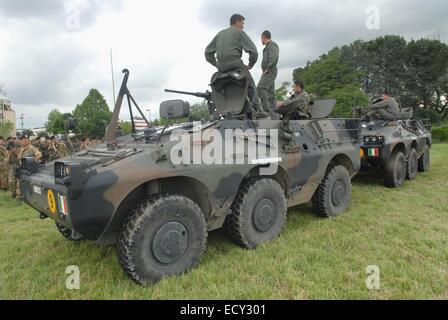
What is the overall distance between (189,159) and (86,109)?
144ft

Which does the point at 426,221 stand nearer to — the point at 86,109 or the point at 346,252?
the point at 346,252

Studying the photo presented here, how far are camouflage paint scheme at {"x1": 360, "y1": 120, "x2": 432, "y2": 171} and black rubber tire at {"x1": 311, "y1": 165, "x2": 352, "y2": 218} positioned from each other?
88.5 inches

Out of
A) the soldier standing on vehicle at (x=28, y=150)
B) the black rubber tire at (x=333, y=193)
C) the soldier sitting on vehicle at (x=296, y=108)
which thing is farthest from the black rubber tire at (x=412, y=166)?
the soldier standing on vehicle at (x=28, y=150)

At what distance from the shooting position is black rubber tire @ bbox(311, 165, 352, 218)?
5.78 meters

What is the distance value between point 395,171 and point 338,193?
2937mm

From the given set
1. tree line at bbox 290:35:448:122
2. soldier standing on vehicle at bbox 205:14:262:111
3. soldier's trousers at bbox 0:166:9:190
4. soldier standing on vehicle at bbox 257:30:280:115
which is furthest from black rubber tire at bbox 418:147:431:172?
tree line at bbox 290:35:448:122

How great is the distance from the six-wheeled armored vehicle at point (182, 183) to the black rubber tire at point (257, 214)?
12 mm

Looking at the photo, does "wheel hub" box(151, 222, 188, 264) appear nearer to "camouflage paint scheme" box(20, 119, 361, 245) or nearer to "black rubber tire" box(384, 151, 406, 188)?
"camouflage paint scheme" box(20, 119, 361, 245)

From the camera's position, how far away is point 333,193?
5938 mm

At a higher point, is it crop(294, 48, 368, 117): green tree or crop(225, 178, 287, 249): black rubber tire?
crop(294, 48, 368, 117): green tree

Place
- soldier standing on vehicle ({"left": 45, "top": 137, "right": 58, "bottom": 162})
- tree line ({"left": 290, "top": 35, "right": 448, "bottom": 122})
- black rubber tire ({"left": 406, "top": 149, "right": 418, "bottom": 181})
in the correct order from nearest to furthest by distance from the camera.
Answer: black rubber tire ({"left": 406, "top": 149, "right": 418, "bottom": 181})
soldier standing on vehicle ({"left": 45, "top": 137, "right": 58, "bottom": 162})
tree line ({"left": 290, "top": 35, "right": 448, "bottom": 122})

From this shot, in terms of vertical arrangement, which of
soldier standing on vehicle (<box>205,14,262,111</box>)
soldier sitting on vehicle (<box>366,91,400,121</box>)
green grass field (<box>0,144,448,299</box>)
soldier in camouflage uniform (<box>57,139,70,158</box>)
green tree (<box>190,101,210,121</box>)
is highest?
soldier standing on vehicle (<box>205,14,262,111</box>)

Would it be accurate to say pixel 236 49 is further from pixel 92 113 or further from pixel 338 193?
pixel 92 113

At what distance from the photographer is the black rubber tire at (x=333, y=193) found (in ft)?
19.0
